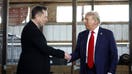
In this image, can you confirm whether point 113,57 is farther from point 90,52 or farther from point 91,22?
point 91,22

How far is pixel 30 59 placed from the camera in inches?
129

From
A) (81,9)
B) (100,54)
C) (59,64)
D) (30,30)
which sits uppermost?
(81,9)

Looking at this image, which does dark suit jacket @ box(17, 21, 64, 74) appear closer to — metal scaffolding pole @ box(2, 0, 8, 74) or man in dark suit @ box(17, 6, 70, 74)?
man in dark suit @ box(17, 6, 70, 74)

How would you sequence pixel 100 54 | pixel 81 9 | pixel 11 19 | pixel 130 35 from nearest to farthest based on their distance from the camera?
pixel 100 54 < pixel 130 35 < pixel 81 9 < pixel 11 19

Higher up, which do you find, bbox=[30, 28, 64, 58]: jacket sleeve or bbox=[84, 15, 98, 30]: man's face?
bbox=[84, 15, 98, 30]: man's face

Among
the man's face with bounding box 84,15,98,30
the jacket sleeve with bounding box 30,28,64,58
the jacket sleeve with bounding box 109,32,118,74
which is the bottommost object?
the jacket sleeve with bounding box 109,32,118,74

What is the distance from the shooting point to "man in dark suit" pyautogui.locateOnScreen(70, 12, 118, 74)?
10.2 feet

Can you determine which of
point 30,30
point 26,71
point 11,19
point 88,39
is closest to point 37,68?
point 26,71

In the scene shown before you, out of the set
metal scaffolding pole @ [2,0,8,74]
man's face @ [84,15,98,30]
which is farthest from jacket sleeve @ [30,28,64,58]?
metal scaffolding pole @ [2,0,8,74]

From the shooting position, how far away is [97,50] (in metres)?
3.13

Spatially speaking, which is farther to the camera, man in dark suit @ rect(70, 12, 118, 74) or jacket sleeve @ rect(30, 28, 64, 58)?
jacket sleeve @ rect(30, 28, 64, 58)

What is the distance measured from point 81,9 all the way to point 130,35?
4.35 ft

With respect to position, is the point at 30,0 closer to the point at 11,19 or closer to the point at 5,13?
the point at 11,19

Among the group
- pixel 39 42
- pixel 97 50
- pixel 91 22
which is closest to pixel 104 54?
pixel 97 50
